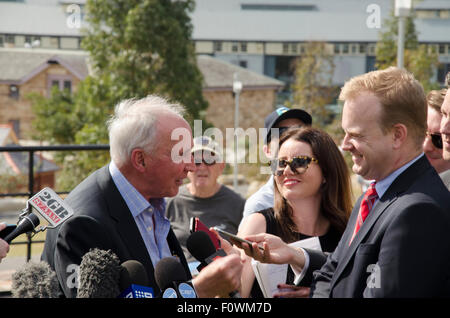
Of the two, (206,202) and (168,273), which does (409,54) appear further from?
(168,273)

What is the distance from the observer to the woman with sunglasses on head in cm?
348

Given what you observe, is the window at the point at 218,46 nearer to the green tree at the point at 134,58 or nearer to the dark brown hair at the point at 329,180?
the green tree at the point at 134,58

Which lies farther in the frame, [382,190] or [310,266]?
[310,266]

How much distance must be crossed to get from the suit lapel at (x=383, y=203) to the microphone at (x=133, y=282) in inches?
31.0

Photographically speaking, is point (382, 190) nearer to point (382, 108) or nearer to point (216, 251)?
point (382, 108)

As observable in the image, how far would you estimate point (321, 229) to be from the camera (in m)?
3.57

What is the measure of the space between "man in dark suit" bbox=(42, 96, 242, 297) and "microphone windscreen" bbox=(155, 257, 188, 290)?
499 millimetres

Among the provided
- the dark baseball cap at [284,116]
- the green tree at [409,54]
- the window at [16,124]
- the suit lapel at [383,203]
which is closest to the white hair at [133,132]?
the suit lapel at [383,203]

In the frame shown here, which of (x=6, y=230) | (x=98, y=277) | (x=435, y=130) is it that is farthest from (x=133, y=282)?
(x=435, y=130)

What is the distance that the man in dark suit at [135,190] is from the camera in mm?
2787

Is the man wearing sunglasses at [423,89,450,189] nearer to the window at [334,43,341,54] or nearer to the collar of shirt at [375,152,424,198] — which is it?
the collar of shirt at [375,152,424,198]

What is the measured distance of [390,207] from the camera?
7.41 ft
